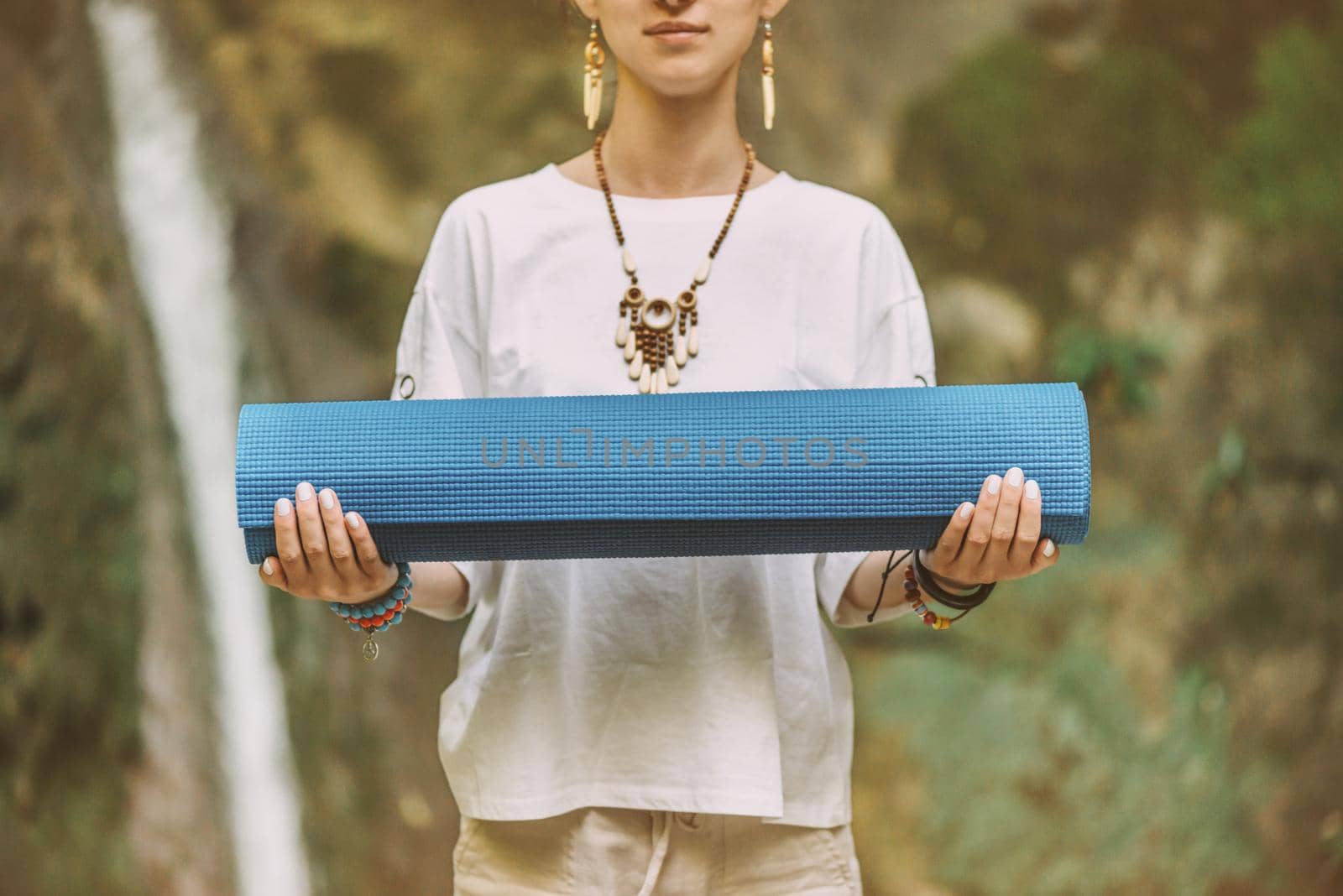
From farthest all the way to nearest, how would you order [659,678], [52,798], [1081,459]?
1. [52,798]
2. [659,678]
3. [1081,459]

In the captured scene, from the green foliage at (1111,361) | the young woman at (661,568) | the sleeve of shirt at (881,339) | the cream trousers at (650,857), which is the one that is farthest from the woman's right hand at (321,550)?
the green foliage at (1111,361)

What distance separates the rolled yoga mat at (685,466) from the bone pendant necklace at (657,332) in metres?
0.14

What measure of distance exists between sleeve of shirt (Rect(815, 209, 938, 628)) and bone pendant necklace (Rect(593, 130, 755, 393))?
0.45 feet

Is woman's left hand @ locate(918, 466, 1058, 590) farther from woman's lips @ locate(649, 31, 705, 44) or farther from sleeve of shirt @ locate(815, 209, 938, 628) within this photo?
woman's lips @ locate(649, 31, 705, 44)

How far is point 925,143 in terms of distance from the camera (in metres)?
2.81

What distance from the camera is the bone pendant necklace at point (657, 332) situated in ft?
3.72

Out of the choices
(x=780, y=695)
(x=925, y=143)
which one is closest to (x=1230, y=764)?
(x=925, y=143)

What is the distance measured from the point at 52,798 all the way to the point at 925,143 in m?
1.94

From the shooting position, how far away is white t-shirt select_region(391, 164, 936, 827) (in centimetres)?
111

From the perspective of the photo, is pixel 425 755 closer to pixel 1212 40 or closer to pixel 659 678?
pixel 659 678

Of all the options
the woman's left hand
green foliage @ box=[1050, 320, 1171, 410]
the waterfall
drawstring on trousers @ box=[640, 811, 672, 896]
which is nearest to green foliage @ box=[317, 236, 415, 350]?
the waterfall

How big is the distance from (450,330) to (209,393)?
1.62 m

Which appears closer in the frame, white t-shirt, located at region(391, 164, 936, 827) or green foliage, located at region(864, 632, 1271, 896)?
white t-shirt, located at region(391, 164, 936, 827)

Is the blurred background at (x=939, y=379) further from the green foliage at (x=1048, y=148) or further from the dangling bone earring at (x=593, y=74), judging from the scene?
the dangling bone earring at (x=593, y=74)
